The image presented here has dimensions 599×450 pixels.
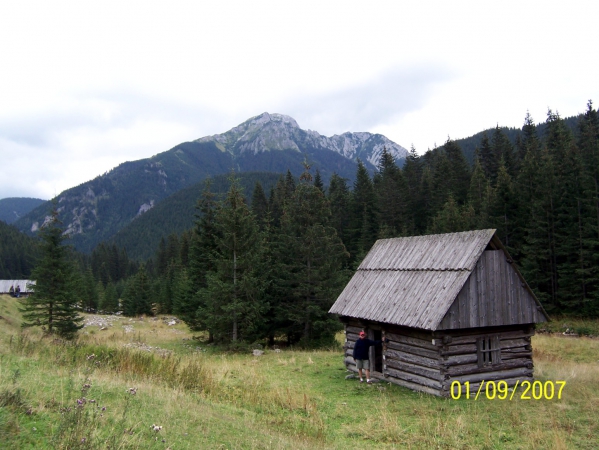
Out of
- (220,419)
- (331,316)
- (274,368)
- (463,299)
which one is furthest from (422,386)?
(331,316)

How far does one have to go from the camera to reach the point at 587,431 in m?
10.8

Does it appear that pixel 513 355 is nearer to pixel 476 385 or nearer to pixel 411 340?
pixel 476 385

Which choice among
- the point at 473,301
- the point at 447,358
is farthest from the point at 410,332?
the point at 473,301

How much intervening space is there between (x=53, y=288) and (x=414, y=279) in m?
25.4

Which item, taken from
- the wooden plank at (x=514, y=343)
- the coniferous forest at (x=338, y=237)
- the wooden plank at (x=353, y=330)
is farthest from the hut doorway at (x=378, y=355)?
the coniferous forest at (x=338, y=237)

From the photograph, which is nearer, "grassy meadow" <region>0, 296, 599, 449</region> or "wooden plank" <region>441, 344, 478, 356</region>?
"grassy meadow" <region>0, 296, 599, 449</region>

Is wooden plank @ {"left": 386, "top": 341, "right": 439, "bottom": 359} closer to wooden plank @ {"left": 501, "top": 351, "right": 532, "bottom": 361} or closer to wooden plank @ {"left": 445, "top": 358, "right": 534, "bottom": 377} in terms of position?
wooden plank @ {"left": 445, "top": 358, "right": 534, "bottom": 377}

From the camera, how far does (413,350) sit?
16.3 meters

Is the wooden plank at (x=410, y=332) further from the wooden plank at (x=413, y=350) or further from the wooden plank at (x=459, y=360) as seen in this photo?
the wooden plank at (x=459, y=360)

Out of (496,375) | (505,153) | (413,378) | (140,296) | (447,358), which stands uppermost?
(505,153)

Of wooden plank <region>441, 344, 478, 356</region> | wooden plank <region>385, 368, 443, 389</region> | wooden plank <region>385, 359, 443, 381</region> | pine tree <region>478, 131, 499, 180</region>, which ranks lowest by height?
wooden plank <region>385, 368, 443, 389</region>

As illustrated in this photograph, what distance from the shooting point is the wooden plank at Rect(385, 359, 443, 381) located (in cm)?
1521

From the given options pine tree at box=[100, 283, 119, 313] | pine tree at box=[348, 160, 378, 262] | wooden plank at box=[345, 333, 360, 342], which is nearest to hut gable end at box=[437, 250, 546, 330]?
wooden plank at box=[345, 333, 360, 342]

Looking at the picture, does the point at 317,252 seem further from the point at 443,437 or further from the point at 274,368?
the point at 443,437
